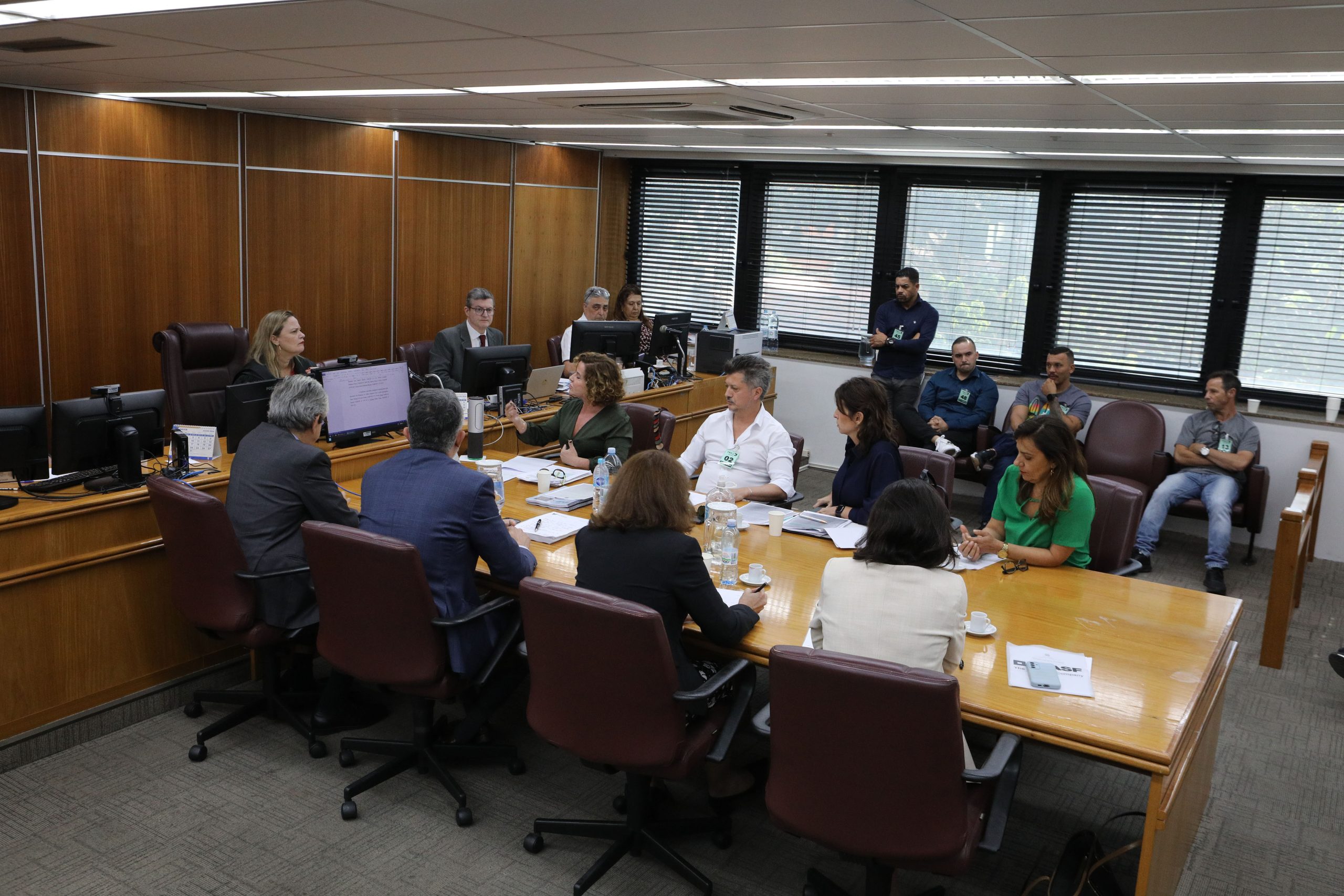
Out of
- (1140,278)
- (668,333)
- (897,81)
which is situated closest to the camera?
(897,81)

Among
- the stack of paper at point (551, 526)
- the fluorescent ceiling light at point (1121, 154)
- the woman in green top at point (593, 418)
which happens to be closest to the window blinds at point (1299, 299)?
the fluorescent ceiling light at point (1121, 154)

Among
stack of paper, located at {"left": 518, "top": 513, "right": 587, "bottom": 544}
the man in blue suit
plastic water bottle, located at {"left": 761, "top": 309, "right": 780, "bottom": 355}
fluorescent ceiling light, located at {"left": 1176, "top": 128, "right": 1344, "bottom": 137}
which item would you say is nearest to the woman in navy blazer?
stack of paper, located at {"left": 518, "top": 513, "right": 587, "bottom": 544}

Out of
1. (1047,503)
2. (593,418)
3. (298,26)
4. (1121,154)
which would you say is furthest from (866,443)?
(1121,154)

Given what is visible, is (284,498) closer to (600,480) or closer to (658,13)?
(600,480)

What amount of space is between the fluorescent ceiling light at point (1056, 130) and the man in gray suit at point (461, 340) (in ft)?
9.54

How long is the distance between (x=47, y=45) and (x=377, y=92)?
1.54 m

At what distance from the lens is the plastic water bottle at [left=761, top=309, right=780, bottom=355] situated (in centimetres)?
Result: 933

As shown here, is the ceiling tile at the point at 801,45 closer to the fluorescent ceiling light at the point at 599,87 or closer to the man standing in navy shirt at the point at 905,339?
the fluorescent ceiling light at the point at 599,87

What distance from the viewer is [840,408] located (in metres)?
4.45

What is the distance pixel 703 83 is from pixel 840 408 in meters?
1.48

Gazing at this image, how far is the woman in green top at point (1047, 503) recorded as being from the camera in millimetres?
3812

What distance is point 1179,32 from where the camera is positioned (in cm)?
273

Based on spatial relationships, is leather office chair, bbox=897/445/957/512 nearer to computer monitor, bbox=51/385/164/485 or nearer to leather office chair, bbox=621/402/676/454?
leather office chair, bbox=621/402/676/454

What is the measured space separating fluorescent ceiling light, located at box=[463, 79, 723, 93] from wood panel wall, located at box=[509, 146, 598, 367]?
12.8ft
